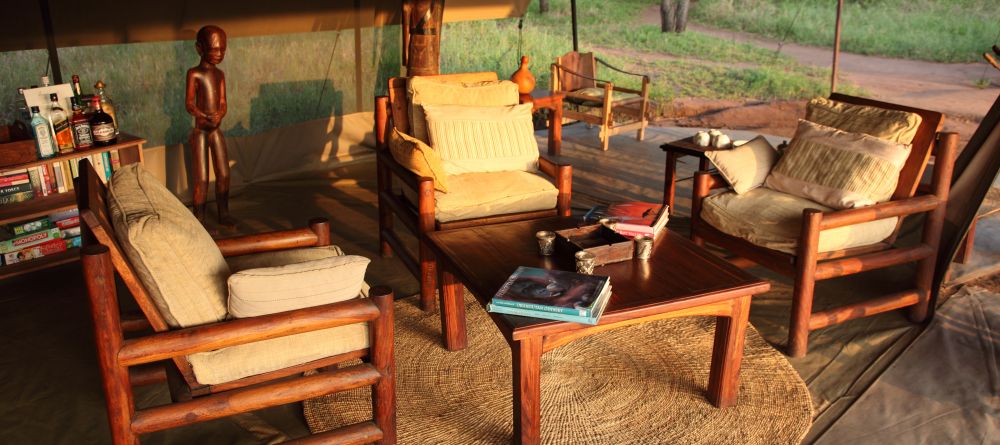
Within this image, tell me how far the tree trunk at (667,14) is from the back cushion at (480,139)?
30.3 ft

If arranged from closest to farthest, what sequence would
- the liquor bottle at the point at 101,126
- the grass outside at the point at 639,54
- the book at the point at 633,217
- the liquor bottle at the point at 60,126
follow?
the book at the point at 633,217
the liquor bottle at the point at 60,126
the liquor bottle at the point at 101,126
the grass outside at the point at 639,54

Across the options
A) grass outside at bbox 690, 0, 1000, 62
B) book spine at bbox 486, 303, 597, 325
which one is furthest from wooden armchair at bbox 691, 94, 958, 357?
grass outside at bbox 690, 0, 1000, 62

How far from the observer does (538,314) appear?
247 cm

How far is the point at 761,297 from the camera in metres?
3.88

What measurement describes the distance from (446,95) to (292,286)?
2.18 meters

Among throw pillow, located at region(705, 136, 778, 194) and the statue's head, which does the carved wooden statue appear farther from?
throw pillow, located at region(705, 136, 778, 194)

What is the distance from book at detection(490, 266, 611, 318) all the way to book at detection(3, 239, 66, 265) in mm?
2655

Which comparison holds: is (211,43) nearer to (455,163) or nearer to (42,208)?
(42,208)

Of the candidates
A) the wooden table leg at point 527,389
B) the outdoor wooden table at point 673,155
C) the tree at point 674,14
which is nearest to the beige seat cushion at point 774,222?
the outdoor wooden table at point 673,155

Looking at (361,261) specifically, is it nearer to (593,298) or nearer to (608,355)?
(593,298)

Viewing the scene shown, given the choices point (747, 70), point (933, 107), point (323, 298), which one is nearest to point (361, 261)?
point (323, 298)

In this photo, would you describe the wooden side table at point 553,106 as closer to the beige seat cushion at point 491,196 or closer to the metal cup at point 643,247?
the beige seat cushion at point 491,196

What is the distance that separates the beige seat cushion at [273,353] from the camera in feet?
7.68

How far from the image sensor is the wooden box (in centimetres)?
289
